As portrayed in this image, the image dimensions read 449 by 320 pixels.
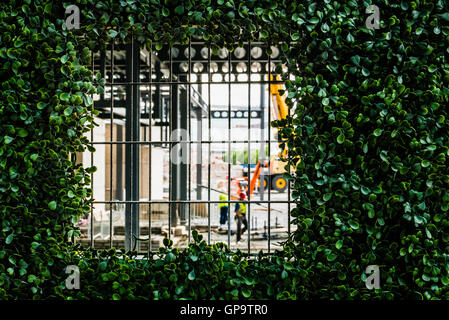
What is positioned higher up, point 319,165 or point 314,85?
point 314,85

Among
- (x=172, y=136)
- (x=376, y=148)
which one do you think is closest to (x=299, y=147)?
(x=376, y=148)

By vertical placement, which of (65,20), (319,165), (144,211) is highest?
(65,20)

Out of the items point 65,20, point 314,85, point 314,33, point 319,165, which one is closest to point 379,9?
point 314,33

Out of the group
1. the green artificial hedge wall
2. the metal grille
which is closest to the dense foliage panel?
the green artificial hedge wall

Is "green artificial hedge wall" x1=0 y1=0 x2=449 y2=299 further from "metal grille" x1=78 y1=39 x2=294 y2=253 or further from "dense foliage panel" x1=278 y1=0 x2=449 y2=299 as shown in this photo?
"metal grille" x1=78 y1=39 x2=294 y2=253

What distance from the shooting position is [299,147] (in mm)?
3025

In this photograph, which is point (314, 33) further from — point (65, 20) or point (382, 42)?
point (65, 20)

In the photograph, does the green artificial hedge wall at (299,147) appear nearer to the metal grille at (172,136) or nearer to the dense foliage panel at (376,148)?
the dense foliage panel at (376,148)

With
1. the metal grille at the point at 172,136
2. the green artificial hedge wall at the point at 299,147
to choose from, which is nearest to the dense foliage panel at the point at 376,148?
the green artificial hedge wall at the point at 299,147

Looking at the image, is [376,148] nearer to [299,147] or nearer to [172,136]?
[299,147]

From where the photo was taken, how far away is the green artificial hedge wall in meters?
2.92

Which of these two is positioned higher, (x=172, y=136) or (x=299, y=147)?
(x=172, y=136)

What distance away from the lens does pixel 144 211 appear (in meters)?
10.6
